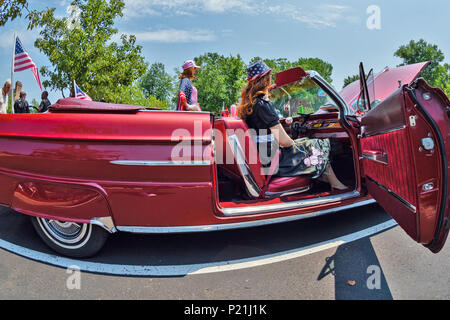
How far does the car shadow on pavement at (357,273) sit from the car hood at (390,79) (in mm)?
2185

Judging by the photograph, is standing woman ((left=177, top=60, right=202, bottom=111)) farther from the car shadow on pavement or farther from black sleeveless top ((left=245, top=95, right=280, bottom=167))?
the car shadow on pavement

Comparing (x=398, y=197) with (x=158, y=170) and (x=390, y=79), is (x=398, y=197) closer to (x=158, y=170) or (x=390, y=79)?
(x=158, y=170)

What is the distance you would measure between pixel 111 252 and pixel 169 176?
3.15ft

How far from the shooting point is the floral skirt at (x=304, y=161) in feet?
9.94

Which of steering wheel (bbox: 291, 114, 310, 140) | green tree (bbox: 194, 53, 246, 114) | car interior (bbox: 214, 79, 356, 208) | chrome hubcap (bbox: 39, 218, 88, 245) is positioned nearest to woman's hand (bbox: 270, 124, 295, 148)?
car interior (bbox: 214, 79, 356, 208)

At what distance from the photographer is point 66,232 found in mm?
2479

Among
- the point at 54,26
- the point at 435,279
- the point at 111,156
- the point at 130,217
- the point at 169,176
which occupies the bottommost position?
the point at 435,279

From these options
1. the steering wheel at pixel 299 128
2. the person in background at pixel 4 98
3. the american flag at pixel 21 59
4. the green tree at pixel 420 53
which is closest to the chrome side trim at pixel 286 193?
the steering wheel at pixel 299 128

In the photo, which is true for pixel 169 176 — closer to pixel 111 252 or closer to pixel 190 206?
pixel 190 206

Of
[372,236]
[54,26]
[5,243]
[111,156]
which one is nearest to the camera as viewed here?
[111,156]

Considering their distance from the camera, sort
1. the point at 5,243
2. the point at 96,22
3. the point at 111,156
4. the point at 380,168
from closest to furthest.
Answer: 1. the point at 111,156
2. the point at 380,168
3. the point at 5,243
4. the point at 96,22

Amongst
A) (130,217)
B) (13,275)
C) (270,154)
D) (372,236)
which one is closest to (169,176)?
(130,217)

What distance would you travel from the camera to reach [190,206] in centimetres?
226

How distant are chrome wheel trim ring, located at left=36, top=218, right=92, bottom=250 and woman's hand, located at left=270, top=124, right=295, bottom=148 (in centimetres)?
187
